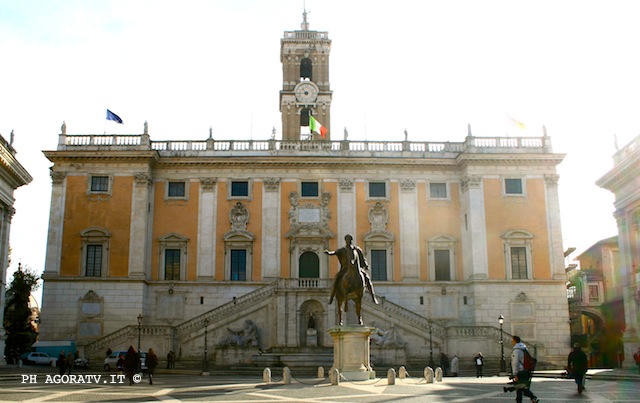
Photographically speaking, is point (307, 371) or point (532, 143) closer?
point (307, 371)

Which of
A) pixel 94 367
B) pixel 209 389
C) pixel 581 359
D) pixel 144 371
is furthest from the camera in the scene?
pixel 94 367

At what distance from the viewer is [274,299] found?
139 ft

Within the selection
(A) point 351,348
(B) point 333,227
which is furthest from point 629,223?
(A) point 351,348

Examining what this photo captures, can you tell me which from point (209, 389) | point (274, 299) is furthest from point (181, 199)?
point (209, 389)

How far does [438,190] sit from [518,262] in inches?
264

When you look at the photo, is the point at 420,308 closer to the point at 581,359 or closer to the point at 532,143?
the point at 532,143

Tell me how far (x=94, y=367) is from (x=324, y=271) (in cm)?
1459

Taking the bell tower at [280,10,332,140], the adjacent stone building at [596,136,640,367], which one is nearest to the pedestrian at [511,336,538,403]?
the adjacent stone building at [596,136,640,367]

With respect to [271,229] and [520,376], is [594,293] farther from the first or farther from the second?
[520,376]

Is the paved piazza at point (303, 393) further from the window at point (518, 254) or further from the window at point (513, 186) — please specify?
the window at point (513, 186)

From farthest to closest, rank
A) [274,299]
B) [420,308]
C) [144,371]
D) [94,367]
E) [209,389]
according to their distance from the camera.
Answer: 1. [420,308]
2. [274,299]
3. [94,367]
4. [144,371]
5. [209,389]

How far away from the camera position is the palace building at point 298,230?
44000mm

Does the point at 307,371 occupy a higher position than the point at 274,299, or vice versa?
the point at 274,299

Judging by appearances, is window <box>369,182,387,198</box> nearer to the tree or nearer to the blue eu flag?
the blue eu flag
